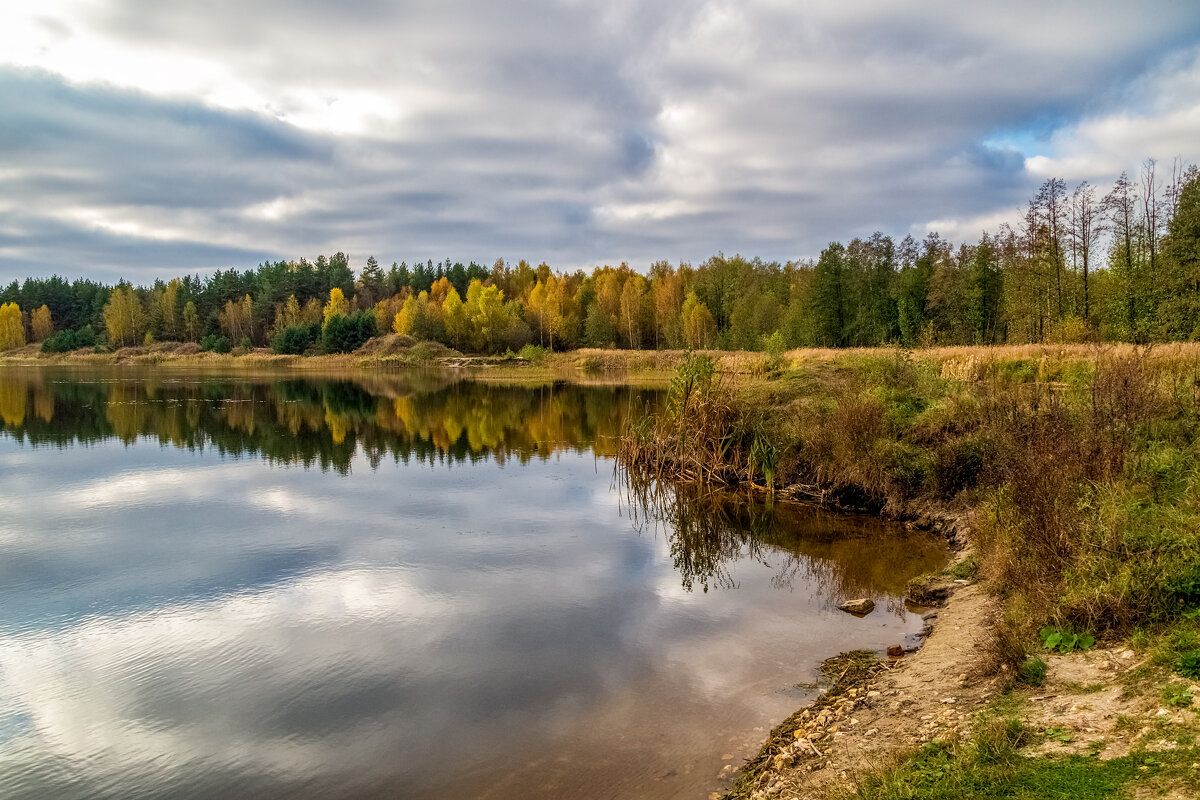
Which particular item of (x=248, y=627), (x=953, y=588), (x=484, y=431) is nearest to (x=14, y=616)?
(x=248, y=627)

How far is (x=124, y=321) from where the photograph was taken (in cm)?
11844

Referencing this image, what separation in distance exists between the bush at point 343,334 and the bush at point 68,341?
48.4 metres

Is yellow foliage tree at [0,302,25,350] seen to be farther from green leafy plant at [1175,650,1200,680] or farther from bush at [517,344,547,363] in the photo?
green leafy plant at [1175,650,1200,680]

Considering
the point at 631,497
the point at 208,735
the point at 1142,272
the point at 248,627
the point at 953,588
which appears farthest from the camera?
the point at 1142,272

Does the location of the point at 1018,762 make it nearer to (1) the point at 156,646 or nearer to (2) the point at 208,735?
(2) the point at 208,735

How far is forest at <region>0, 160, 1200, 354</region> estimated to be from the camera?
126ft

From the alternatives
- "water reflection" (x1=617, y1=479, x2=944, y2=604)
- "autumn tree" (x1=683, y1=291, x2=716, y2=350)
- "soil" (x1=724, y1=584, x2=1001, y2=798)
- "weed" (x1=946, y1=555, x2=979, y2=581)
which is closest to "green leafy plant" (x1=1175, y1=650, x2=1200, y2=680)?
"soil" (x1=724, y1=584, x2=1001, y2=798)

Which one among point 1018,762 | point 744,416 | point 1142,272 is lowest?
point 1018,762

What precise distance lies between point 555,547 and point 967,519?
8.09m

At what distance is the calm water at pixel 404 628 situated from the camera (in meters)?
6.79

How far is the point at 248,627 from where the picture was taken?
10.0 m

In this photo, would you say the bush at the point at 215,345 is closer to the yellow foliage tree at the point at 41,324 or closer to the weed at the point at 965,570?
the yellow foliage tree at the point at 41,324

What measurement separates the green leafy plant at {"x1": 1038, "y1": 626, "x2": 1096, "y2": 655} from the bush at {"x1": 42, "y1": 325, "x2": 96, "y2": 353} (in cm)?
13748

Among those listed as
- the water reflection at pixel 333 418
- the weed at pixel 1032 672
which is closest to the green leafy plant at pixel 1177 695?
the weed at pixel 1032 672
